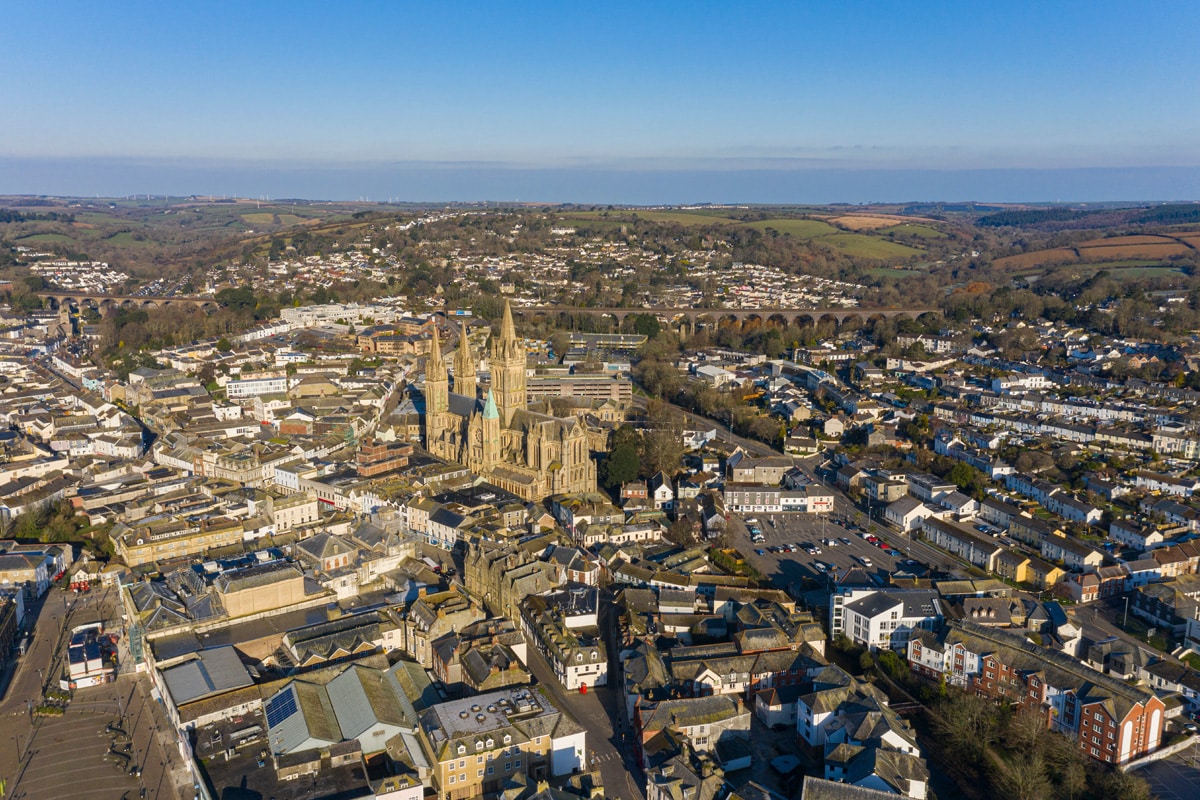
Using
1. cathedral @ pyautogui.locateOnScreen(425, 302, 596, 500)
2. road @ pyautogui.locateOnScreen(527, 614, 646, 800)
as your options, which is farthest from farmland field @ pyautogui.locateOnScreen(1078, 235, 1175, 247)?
road @ pyautogui.locateOnScreen(527, 614, 646, 800)

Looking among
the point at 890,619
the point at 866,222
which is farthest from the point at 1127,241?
the point at 890,619

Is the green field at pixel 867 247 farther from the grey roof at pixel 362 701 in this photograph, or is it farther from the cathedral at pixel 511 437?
the grey roof at pixel 362 701

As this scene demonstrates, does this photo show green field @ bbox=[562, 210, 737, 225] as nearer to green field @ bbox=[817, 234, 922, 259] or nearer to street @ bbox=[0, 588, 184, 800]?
green field @ bbox=[817, 234, 922, 259]

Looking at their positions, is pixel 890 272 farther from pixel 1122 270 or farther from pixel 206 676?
pixel 206 676

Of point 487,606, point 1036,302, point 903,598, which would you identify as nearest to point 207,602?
point 487,606

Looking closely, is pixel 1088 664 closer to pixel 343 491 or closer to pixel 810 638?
pixel 810 638

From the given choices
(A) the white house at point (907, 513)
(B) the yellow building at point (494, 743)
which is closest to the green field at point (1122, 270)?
(A) the white house at point (907, 513)

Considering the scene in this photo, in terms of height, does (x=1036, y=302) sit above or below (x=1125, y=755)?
above
